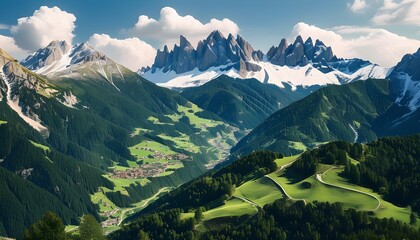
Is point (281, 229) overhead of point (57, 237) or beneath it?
beneath

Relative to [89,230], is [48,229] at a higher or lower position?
higher

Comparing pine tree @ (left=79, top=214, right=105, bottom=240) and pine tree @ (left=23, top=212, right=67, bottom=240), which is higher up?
pine tree @ (left=23, top=212, right=67, bottom=240)

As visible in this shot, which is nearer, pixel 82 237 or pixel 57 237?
pixel 57 237

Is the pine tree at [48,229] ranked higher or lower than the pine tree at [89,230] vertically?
higher

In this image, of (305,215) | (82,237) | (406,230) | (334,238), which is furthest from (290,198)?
(82,237)

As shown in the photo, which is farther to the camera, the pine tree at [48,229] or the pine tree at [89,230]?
the pine tree at [89,230]

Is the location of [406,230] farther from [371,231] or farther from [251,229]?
[251,229]

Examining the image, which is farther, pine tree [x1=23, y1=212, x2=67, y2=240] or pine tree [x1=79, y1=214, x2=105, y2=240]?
pine tree [x1=79, y1=214, x2=105, y2=240]

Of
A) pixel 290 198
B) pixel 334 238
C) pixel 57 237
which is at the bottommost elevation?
pixel 334 238

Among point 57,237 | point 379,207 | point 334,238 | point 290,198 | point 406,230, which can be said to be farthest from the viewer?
point 290,198

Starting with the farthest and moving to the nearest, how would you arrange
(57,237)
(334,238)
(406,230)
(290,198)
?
(290,198) < (334,238) < (406,230) < (57,237)

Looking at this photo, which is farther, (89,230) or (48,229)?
(89,230)
